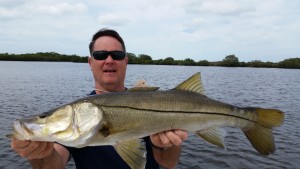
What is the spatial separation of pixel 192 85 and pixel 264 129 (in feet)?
3.64

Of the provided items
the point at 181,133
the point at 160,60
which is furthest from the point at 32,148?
the point at 160,60

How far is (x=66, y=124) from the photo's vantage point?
3330 mm

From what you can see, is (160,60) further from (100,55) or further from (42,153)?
(42,153)

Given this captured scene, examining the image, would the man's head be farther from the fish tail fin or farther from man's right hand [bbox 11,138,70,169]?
the fish tail fin

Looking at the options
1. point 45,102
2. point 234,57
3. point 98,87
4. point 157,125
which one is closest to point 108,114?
point 157,125

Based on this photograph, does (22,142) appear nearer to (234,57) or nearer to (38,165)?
(38,165)

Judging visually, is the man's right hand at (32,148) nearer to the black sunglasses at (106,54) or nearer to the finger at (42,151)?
the finger at (42,151)

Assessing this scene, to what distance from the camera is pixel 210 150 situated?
1246 cm

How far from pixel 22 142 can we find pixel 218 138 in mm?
2311

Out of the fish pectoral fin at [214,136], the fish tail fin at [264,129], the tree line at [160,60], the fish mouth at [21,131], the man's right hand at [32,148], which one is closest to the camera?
the fish mouth at [21,131]

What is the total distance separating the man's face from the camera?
15.3 feet

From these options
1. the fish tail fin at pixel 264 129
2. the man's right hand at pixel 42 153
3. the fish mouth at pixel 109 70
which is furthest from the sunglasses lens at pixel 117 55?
the fish tail fin at pixel 264 129

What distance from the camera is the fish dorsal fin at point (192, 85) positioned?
396cm

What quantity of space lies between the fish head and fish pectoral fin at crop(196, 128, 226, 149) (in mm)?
1354
